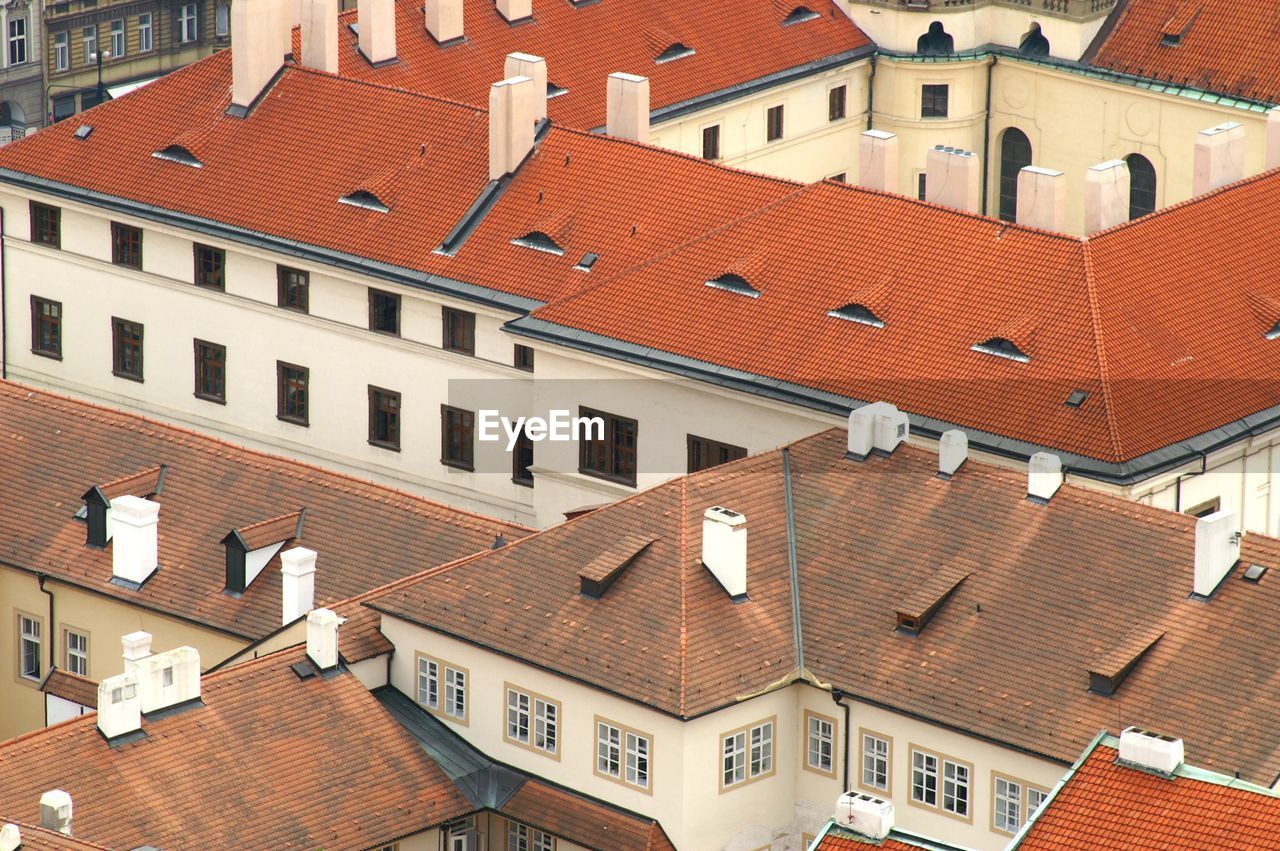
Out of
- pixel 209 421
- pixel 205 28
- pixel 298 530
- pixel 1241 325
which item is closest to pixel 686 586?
pixel 298 530

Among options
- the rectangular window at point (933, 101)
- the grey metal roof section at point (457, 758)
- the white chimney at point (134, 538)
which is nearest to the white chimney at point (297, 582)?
the grey metal roof section at point (457, 758)

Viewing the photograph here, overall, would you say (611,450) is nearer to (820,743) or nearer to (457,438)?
(457,438)

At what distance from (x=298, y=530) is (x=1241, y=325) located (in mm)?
24880

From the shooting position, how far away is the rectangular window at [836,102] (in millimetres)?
128125

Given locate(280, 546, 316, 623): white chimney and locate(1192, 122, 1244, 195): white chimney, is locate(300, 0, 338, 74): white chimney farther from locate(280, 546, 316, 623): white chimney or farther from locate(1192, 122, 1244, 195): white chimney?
locate(280, 546, 316, 623): white chimney

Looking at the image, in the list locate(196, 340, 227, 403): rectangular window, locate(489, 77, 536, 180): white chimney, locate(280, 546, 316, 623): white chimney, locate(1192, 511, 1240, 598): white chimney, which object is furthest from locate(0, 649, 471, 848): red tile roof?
locate(196, 340, 227, 403): rectangular window

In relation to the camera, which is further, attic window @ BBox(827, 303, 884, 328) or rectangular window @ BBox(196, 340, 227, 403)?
rectangular window @ BBox(196, 340, 227, 403)

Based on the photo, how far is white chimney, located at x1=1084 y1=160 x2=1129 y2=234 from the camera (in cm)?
10244

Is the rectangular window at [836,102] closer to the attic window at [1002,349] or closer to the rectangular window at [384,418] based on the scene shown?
the rectangular window at [384,418]

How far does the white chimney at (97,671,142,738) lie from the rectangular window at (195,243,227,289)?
3011 cm

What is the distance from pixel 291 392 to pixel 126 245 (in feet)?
23.4

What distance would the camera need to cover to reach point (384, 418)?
107m

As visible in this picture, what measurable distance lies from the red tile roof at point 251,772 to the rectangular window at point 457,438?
2050 centimetres

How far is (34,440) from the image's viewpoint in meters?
97.3
